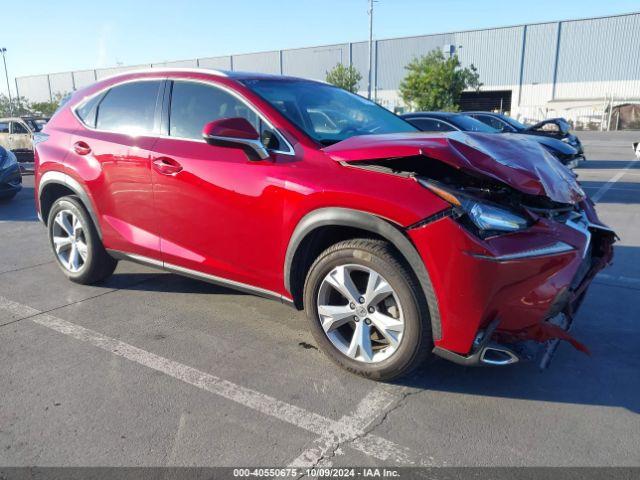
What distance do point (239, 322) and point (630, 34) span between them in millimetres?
50425

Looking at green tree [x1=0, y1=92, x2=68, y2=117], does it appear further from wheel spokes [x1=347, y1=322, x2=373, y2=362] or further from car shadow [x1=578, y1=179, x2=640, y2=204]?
wheel spokes [x1=347, y1=322, x2=373, y2=362]

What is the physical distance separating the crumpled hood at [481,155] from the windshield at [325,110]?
0.44 m

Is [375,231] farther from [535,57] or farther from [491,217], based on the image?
[535,57]

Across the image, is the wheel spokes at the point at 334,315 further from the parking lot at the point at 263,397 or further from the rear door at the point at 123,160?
the rear door at the point at 123,160

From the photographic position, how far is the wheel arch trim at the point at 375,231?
265 centimetres

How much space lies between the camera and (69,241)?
4.67 meters

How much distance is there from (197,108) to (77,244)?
1.85 meters

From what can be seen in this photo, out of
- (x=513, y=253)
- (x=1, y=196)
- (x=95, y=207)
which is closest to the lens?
(x=513, y=253)

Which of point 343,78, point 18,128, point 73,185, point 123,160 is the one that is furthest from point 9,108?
point 123,160

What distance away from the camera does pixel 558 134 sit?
13.7 metres

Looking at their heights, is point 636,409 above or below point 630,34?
below

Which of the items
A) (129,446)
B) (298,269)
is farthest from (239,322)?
(129,446)

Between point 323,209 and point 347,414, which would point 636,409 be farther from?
point 323,209

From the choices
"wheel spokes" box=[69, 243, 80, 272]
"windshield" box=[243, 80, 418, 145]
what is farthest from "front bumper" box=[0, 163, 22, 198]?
"windshield" box=[243, 80, 418, 145]
